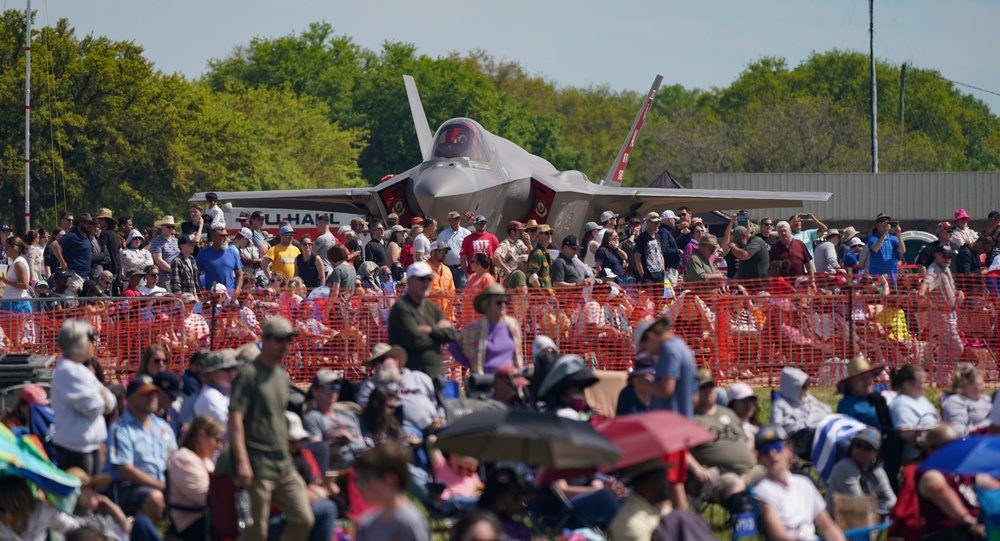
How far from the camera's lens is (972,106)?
119 metres

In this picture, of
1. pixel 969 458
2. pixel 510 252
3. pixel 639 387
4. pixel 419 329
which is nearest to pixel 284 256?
pixel 510 252

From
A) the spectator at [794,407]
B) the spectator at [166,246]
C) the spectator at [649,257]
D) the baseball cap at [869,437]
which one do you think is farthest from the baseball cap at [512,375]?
the spectator at [166,246]

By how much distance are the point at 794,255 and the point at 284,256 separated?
628cm

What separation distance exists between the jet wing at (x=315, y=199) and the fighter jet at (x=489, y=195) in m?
0.02

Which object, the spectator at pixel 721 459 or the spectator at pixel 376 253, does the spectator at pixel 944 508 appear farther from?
the spectator at pixel 376 253

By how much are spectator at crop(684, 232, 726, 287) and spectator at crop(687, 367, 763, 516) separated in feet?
17.3

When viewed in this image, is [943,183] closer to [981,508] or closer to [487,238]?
[487,238]

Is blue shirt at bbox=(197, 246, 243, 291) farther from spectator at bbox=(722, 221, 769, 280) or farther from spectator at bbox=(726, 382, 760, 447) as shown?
spectator at bbox=(726, 382, 760, 447)

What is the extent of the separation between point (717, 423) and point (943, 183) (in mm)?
38935

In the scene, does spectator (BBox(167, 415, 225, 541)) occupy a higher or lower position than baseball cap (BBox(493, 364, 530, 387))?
lower

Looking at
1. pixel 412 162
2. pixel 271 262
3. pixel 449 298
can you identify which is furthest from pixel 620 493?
pixel 412 162

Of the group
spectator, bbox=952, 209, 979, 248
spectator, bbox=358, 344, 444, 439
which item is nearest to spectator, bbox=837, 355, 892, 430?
spectator, bbox=358, 344, 444, 439

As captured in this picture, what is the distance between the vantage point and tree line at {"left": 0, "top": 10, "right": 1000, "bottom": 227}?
54.9 meters

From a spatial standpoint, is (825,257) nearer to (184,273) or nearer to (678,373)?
(184,273)
